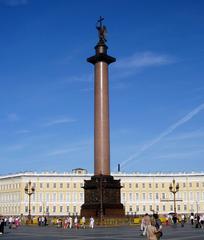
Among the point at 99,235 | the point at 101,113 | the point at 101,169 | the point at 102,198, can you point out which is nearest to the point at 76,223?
the point at 102,198

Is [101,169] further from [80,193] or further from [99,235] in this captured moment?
[80,193]

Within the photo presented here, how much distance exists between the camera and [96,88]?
153ft

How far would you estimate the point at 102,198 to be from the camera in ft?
144

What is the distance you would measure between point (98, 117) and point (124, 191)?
86031 mm

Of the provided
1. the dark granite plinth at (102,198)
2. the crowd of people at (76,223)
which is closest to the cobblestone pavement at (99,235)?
the crowd of people at (76,223)

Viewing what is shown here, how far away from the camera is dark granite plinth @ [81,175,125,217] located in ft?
144

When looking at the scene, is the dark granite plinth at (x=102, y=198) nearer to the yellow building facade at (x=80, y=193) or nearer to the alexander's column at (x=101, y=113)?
the alexander's column at (x=101, y=113)

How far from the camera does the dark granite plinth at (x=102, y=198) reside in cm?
4388

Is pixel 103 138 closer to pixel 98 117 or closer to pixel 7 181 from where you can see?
pixel 98 117

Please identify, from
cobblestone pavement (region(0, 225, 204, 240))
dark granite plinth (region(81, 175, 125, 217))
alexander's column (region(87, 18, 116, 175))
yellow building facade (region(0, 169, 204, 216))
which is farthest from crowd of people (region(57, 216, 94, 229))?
yellow building facade (region(0, 169, 204, 216))

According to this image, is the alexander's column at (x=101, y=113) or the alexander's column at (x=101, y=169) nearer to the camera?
the alexander's column at (x=101, y=169)

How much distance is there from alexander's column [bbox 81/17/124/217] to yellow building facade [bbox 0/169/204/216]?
81.4 metres

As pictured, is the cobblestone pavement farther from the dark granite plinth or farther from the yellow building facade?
the yellow building facade

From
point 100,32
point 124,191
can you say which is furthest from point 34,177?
point 100,32
